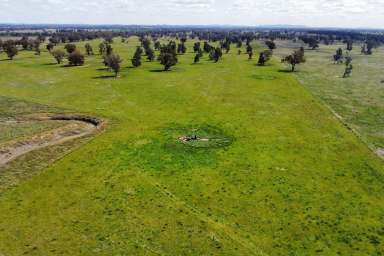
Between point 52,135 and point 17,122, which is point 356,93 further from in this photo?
point 17,122

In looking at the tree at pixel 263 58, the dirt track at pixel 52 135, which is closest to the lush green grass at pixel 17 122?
the dirt track at pixel 52 135

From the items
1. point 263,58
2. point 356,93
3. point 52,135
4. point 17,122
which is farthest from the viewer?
point 263,58

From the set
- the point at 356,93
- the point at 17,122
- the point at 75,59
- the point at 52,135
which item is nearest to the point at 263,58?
the point at 356,93

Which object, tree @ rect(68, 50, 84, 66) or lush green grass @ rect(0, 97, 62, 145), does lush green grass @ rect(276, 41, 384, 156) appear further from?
tree @ rect(68, 50, 84, 66)

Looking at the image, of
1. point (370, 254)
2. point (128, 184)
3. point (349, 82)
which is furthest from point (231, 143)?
point (349, 82)

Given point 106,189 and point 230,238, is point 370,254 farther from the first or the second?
point 106,189

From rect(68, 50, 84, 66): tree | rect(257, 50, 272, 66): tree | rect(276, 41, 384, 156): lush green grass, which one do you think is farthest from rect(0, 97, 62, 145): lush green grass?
rect(257, 50, 272, 66): tree
